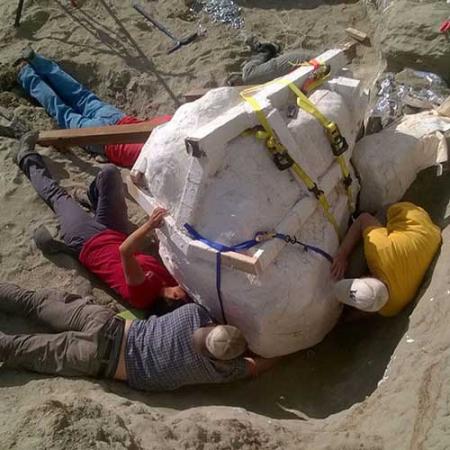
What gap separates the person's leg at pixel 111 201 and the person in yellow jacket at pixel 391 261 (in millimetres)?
1745

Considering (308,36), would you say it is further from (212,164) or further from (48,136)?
(212,164)

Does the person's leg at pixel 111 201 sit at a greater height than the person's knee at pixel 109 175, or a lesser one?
lesser

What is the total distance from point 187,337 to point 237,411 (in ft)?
1.86

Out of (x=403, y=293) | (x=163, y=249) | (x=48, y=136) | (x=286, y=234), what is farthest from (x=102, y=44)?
(x=403, y=293)

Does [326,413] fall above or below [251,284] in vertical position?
below

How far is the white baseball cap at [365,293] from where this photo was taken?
4172 millimetres

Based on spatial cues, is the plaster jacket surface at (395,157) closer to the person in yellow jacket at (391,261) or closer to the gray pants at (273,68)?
the person in yellow jacket at (391,261)

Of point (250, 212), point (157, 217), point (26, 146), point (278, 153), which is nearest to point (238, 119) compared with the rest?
point (278, 153)

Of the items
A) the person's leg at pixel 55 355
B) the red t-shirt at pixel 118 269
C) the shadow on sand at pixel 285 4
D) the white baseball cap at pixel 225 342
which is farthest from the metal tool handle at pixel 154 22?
the white baseball cap at pixel 225 342

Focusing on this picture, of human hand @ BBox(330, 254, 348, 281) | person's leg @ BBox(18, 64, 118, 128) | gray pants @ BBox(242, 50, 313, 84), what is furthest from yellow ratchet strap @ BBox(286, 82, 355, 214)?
person's leg @ BBox(18, 64, 118, 128)

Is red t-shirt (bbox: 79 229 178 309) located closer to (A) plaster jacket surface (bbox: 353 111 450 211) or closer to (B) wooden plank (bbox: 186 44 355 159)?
(B) wooden plank (bbox: 186 44 355 159)

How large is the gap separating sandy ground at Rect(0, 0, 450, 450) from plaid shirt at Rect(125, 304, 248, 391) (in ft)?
0.36

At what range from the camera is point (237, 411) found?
4.09 metres

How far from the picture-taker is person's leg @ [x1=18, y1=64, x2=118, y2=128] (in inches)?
249
